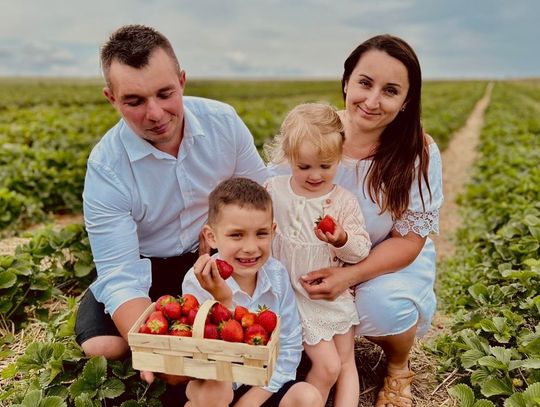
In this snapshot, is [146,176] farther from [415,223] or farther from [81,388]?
[415,223]

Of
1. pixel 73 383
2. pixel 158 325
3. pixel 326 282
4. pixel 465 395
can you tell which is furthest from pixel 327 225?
pixel 73 383

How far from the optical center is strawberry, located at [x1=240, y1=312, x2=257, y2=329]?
6.33 ft

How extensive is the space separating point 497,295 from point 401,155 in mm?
1210

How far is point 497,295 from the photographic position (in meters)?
3.37

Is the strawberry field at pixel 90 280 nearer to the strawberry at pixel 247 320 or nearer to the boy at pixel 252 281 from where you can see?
the boy at pixel 252 281

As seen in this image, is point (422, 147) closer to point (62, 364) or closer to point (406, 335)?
point (406, 335)

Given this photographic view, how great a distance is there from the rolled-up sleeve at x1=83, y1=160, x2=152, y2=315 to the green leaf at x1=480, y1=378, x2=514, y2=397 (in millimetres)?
1561

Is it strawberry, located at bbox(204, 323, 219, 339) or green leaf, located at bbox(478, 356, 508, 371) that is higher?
strawberry, located at bbox(204, 323, 219, 339)

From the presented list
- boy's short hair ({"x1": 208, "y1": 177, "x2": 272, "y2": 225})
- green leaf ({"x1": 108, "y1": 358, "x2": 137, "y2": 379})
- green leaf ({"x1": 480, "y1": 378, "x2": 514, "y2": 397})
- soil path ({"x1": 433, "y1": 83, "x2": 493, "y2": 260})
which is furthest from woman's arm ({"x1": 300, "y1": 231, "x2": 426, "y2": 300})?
soil path ({"x1": 433, "y1": 83, "x2": 493, "y2": 260})

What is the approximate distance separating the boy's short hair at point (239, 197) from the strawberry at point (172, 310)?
1.50 feet

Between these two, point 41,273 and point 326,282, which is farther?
point 41,273

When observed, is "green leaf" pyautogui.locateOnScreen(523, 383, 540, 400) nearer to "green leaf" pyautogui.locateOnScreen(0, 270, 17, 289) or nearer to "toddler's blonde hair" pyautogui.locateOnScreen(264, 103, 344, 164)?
"toddler's blonde hair" pyautogui.locateOnScreen(264, 103, 344, 164)

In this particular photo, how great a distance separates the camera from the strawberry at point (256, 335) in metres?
1.86

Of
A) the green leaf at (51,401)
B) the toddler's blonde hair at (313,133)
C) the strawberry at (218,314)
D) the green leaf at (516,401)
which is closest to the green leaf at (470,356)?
the green leaf at (516,401)
